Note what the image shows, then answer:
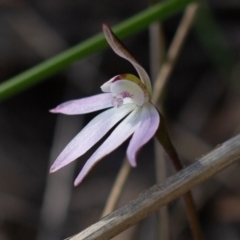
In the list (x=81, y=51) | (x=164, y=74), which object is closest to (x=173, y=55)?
(x=164, y=74)

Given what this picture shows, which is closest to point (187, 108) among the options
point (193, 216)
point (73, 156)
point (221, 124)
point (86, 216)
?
point (221, 124)

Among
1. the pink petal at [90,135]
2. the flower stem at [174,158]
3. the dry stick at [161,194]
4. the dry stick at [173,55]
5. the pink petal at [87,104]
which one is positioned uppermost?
the dry stick at [173,55]

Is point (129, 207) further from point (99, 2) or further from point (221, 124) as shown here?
point (99, 2)

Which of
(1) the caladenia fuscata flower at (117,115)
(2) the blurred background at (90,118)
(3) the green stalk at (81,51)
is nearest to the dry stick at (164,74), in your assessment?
(2) the blurred background at (90,118)

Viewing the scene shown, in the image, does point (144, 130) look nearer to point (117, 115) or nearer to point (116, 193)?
point (117, 115)

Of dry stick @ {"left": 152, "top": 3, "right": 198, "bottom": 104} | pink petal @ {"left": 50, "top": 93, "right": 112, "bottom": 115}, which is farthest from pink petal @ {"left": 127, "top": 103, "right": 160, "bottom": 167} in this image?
dry stick @ {"left": 152, "top": 3, "right": 198, "bottom": 104}

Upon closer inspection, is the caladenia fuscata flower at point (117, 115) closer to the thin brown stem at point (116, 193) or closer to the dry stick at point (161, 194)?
the dry stick at point (161, 194)

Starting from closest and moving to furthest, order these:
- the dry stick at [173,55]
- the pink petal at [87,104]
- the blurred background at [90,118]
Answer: the pink petal at [87,104], the dry stick at [173,55], the blurred background at [90,118]
